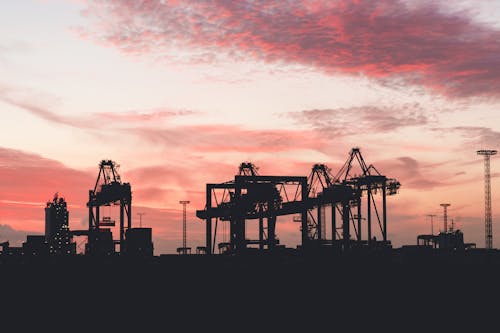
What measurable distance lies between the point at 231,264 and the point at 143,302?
1082 centimetres

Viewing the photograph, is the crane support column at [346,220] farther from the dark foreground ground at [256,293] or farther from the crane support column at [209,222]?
the dark foreground ground at [256,293]

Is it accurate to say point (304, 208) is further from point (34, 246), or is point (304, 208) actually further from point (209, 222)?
point (34, 246)

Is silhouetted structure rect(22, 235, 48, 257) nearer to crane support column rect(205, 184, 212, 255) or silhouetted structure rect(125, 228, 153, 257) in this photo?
silhouetted structure rect(125, 228, 153, 257)

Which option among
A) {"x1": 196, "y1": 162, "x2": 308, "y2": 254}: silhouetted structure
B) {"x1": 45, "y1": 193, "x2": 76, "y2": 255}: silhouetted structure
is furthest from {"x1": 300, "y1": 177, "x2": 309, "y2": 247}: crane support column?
{"x1": 45, "y1": 193, "x2": 76, "y2": 255}: silhouetted structure

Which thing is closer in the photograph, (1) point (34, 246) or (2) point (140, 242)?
(2) point (140, 242)

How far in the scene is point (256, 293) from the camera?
72625mm

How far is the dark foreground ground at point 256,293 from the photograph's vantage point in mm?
67688

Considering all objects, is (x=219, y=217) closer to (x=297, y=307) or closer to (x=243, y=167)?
(x=243, y=167)

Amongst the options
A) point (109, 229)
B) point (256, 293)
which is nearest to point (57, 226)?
point (109, 229)

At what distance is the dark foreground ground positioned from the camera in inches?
2665

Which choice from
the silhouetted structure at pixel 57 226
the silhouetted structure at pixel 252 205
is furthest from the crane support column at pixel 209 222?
the silhouetted structure at pixel 57 226

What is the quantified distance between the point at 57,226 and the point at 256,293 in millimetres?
119423

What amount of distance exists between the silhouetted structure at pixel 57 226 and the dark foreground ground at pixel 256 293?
A: 99094 millimetres

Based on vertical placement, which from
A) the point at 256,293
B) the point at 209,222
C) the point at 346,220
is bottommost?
the point at 256,293
